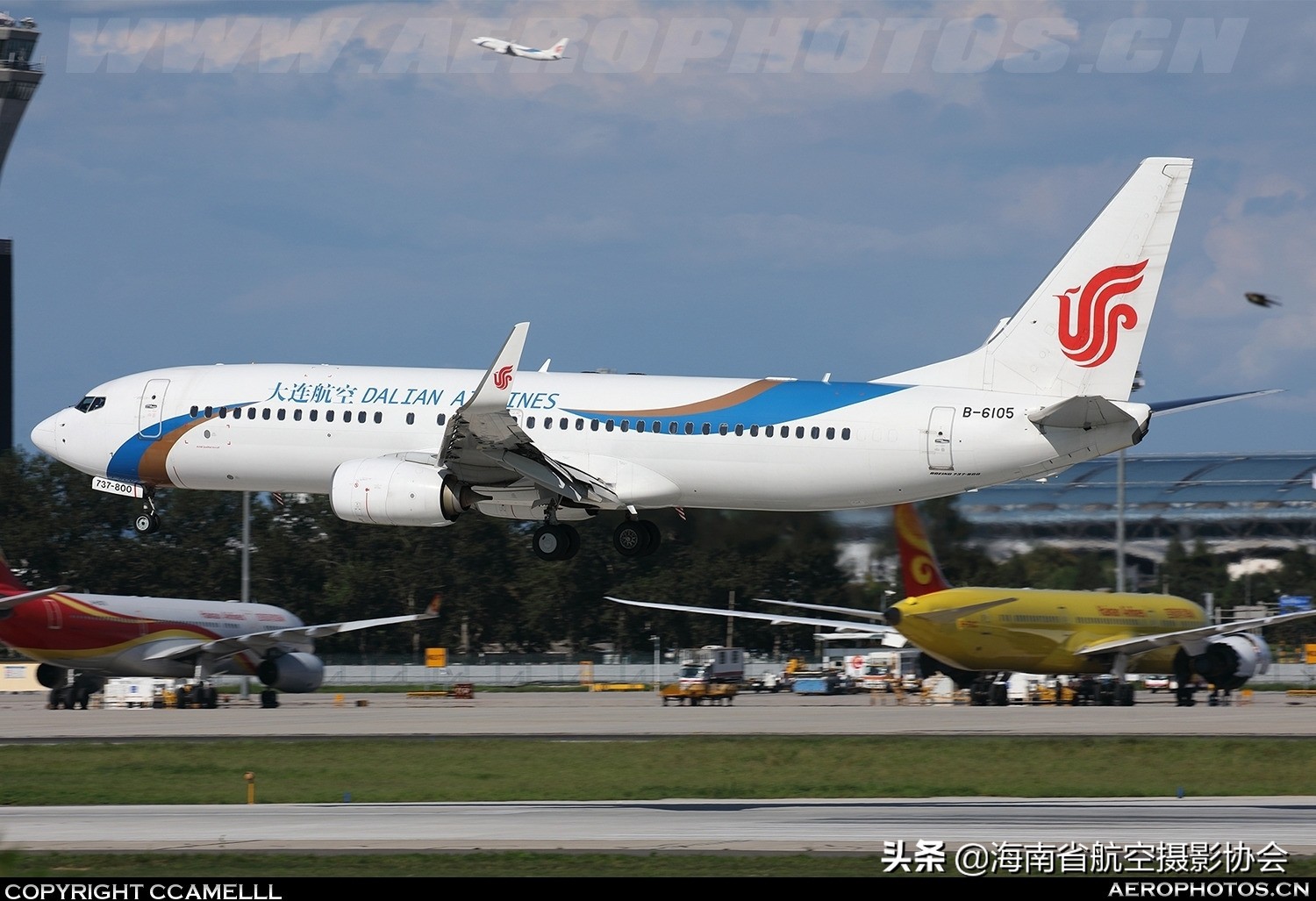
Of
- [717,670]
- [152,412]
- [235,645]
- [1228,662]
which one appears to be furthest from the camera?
[717,670]

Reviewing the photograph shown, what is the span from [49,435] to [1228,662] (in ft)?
146

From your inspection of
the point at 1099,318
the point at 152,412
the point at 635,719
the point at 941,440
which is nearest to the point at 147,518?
the point at 152,412

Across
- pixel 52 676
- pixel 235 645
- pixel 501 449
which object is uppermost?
pixel 501 449

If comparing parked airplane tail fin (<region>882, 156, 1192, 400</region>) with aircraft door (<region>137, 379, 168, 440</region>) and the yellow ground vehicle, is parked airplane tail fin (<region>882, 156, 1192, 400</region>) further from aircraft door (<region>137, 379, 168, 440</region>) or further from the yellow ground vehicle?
the yellow ground vehicle

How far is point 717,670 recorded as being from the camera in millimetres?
92125

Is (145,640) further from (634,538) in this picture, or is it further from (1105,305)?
(1105,305)

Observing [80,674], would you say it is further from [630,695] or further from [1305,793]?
[1305,793]

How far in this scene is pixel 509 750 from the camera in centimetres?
4459

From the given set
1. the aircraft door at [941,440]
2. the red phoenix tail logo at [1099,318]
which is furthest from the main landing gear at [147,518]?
the red phoenix tail logo at [1099,318]

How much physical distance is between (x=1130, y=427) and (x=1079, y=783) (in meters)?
9.69

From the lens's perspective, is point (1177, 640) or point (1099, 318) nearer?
point (1099, 318)

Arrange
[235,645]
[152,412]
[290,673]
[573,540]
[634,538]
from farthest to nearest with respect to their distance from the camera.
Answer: [290,673]
[235,645]
[152,412]
[634,538]
[573,540]

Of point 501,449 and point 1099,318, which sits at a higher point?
point 1099,318

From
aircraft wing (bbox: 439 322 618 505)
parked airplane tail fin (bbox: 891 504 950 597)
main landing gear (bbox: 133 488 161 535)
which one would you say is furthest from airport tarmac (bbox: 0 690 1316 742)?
aircraft wing (bbox: 439 322 618 505)
